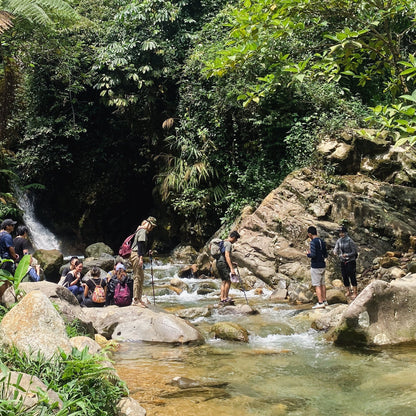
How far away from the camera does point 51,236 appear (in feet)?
62.0

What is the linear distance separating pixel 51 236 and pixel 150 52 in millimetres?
8919

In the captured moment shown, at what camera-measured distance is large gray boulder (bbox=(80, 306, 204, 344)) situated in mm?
7109

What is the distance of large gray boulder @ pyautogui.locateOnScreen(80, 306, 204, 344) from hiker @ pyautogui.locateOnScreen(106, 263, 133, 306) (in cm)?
102

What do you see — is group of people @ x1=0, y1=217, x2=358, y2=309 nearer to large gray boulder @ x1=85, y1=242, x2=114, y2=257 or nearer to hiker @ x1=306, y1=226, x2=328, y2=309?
hiker @ x1=306, y1=226, x2=328, y2=309

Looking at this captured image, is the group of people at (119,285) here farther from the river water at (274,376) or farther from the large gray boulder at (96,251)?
the large gray boulder at (96,251)

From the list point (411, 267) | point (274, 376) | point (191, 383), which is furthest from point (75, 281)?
point (411, 267)

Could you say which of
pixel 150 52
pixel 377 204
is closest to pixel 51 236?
pixel 150 52

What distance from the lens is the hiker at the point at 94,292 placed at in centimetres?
884

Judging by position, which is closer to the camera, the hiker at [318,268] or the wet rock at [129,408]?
the wet rock at [129,408]

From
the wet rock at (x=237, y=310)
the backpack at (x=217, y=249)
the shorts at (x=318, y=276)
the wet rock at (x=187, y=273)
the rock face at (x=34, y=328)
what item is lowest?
the wet rock at (x=187, y=273)

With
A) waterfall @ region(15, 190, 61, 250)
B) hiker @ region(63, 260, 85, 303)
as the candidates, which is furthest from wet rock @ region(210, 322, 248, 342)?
waterfall @ region(15, 190, 61, 250)

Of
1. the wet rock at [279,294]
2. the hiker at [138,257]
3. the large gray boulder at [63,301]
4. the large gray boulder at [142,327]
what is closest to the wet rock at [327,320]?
the large gray boulder at [142,327]

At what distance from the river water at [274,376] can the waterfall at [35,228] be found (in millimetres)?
12230

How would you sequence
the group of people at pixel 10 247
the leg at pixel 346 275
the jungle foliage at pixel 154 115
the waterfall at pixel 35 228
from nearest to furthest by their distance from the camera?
the group of people at pixel 10 247, the leg at pixel 346 275, the jungle foliage at pixel 154 115, the waterfall at pixel 35 228
